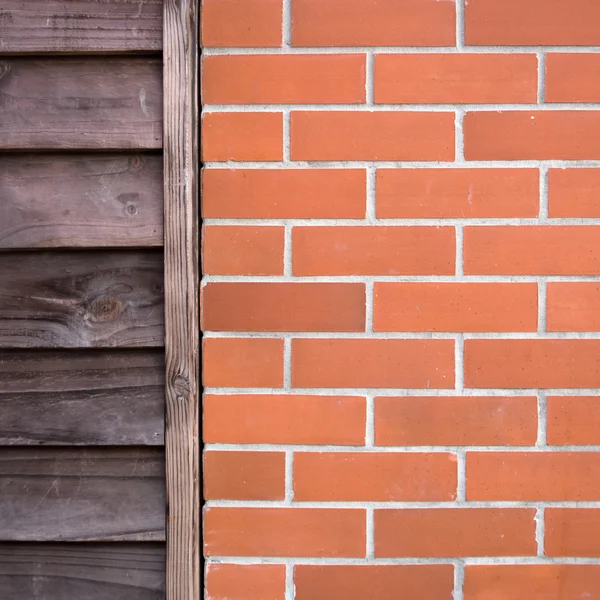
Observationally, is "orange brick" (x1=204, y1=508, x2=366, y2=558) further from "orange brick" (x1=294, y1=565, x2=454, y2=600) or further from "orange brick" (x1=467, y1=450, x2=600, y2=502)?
"orange brick" (x1=467, y1=450, x2=600, y2=502)

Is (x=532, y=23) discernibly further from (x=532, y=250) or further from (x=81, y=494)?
(x=81, y=494)

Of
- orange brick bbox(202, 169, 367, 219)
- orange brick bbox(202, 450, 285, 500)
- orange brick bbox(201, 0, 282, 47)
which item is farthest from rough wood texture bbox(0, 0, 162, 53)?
orange brick bbox(202, 450, 285, 500)

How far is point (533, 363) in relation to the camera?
0.85 metres

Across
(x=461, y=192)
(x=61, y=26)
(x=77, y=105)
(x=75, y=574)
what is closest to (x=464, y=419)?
(x=461, y=192)

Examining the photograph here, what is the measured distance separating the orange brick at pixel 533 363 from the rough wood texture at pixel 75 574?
61cm

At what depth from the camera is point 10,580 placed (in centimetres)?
89

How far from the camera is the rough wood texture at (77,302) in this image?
877mm

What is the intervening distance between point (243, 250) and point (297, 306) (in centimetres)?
12

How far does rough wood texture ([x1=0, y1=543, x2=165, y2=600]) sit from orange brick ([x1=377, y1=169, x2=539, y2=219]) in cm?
71

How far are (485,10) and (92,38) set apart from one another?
0.62 m

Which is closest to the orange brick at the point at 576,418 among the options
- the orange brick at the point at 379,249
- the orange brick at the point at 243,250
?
the orange brick at the point at 379,249

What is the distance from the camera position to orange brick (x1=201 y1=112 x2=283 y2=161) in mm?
845

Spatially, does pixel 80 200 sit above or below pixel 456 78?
below

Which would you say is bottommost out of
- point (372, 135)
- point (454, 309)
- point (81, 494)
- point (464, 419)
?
point (81, 494)
